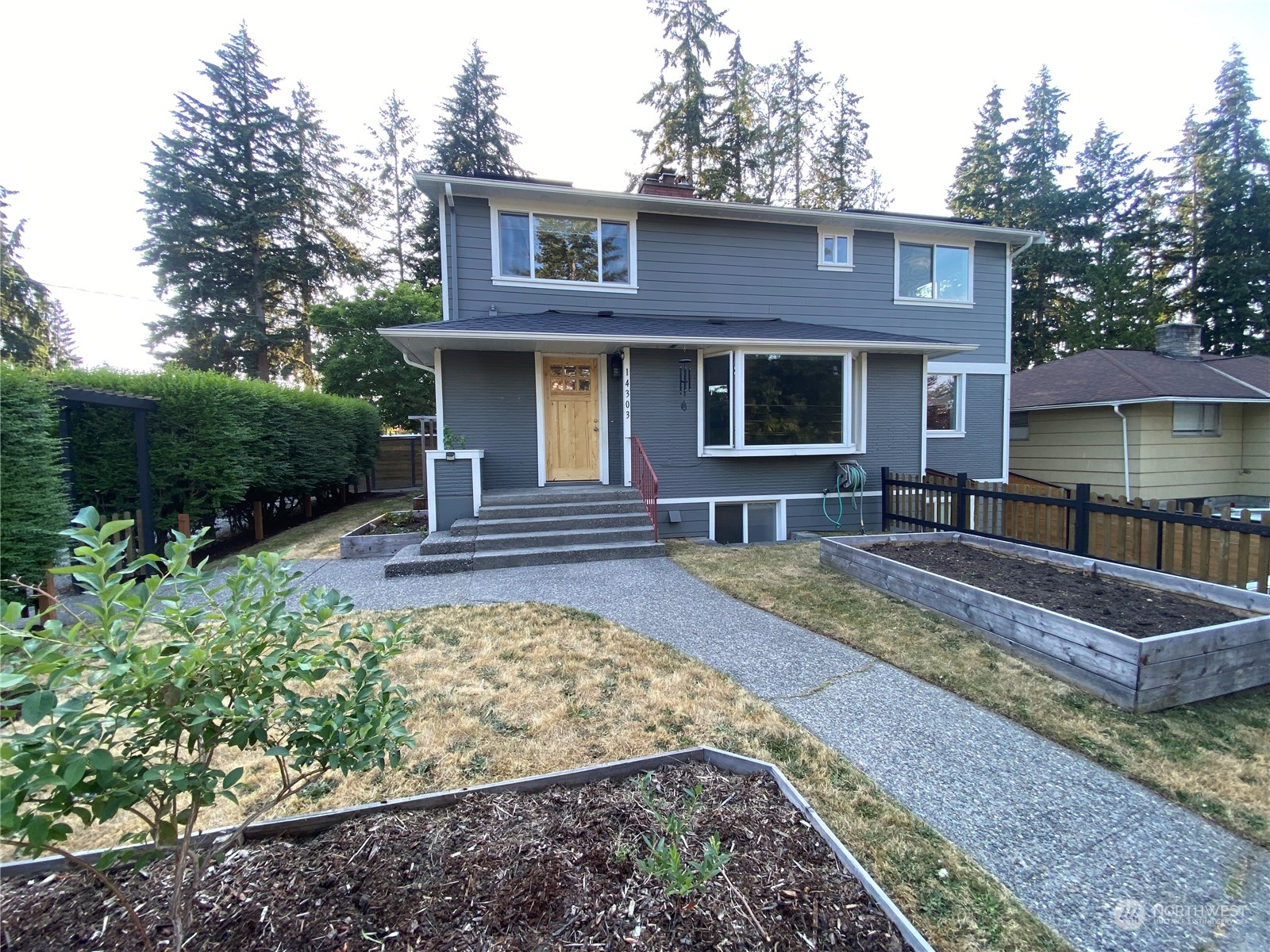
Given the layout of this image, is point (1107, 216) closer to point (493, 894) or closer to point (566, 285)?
point (566, 285)

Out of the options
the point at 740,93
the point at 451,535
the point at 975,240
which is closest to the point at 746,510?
the point at 451,535

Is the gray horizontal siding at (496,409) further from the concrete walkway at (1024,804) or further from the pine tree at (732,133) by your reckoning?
the pine tree at (732,133)

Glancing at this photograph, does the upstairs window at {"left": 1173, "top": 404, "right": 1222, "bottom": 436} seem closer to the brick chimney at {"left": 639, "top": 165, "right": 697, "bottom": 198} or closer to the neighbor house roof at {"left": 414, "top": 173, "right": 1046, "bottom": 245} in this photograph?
the neighbor house roof at {"left": 414, "top": 173, "right": 1046, "bottom": 245}

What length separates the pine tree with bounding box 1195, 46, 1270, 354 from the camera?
67.7ft

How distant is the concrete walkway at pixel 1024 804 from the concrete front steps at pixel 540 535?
2641 mm

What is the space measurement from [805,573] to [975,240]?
29.5 feet

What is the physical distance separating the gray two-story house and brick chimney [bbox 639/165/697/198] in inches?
1.4

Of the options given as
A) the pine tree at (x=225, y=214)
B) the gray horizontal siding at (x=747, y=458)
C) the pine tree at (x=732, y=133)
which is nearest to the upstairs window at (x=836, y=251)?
the gray horizontal siding at (x=747, y=458)

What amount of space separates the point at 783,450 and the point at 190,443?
8.58 m

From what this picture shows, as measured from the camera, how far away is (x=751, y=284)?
9844mm

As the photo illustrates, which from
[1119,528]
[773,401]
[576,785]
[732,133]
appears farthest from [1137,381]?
[732,133]

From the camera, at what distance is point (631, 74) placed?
63.8ft

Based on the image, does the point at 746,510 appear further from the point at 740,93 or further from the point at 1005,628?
the point at 740,93

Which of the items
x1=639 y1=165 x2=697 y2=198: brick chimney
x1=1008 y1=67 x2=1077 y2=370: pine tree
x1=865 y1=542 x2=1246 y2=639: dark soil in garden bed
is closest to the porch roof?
x1=639 y1=165 x2=697 y2=198: brick chimney
